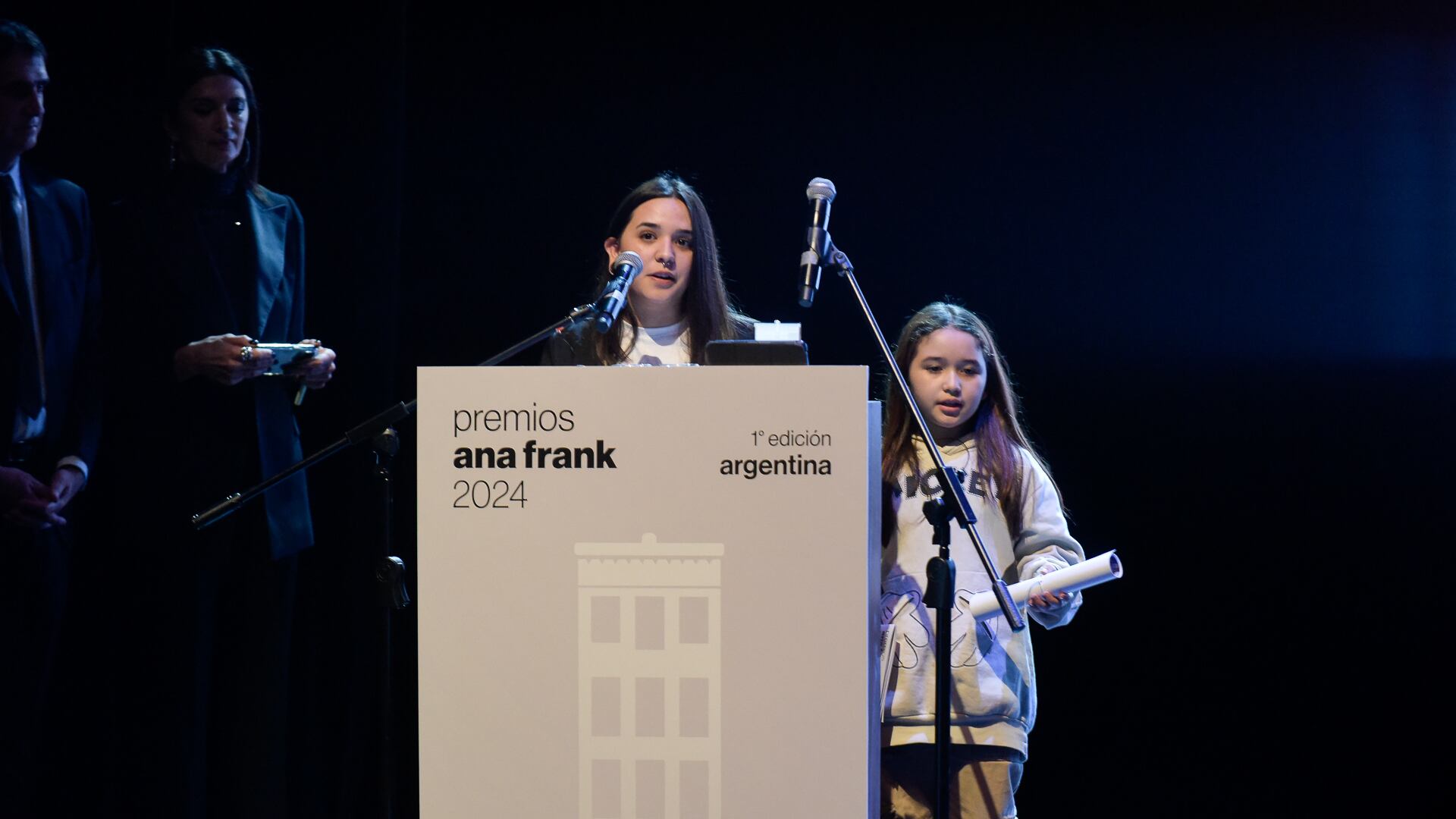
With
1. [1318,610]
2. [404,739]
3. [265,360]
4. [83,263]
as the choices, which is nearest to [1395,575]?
[1318,610]

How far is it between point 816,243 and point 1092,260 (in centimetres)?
152

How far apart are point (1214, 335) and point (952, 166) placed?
876 mm

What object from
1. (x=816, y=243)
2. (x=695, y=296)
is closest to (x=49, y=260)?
(x=695, y=296)

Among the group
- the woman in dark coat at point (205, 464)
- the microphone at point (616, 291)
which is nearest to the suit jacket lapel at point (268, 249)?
the woman in dark coat at point (205, 464)

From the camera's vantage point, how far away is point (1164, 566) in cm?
344

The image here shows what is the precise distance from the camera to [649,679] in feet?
5.21

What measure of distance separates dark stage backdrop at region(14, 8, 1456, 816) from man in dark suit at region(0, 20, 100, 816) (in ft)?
2.66

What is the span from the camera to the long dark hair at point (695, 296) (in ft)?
9.09

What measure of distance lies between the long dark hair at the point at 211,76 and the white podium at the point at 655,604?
1757 millimetres

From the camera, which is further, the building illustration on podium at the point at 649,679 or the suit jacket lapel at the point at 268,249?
the suit jacket lapel at the point at 268,249

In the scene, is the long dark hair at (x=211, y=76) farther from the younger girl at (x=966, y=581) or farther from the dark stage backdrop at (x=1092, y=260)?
the younger girl at (x=966, y=581)

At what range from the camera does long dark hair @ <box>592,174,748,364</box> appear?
277 centimetres

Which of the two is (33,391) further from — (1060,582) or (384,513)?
(1060,582)

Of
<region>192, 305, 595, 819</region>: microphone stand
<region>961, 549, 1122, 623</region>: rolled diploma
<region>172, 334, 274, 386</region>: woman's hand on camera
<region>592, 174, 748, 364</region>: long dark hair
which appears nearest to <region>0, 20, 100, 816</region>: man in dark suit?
<region>172, 334, 274, 386</region>: woman's hand on camera
